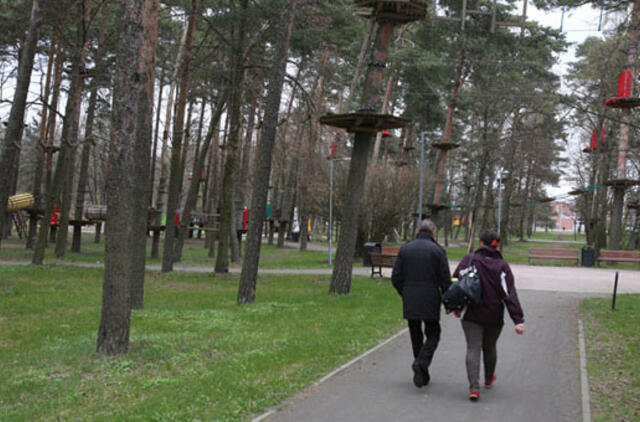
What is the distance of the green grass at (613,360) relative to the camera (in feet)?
19.8

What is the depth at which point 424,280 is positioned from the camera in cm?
657

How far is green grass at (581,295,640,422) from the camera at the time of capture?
19.8 feet

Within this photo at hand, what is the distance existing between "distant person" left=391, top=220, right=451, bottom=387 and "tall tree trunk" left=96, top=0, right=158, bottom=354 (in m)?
3.49

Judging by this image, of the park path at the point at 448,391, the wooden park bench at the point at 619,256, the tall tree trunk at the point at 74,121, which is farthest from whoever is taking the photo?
the wooden park bench at the point at 619,256

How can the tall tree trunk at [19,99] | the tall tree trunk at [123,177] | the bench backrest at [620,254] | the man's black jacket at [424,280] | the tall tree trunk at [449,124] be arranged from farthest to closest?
the tall tree trunk at [449,124] → the bench backrest at [620,254] → the tall tree trunk at [19,99] → the tall tree trunk at [123,177] → the man's black jacket at [424,280]

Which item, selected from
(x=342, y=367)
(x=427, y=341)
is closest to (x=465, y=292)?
(x=427, y=341)

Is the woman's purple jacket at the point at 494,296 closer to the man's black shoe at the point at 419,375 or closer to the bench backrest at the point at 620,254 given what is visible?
the man's black shoe at the point at 419,375

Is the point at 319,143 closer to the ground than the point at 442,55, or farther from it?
closer to the ground

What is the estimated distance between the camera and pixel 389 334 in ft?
32.6

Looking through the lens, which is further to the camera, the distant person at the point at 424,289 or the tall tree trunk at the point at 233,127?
the tall tree trunk at the point at 233,127

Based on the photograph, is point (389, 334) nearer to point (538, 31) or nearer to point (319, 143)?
point (538, 31)

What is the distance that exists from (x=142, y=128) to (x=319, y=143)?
29333mm

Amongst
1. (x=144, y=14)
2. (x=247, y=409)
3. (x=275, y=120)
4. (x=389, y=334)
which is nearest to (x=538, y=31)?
(x=275, y=120)

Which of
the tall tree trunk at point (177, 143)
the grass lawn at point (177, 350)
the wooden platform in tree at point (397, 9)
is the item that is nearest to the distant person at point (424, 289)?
the grass lawn at point (177, 350)
